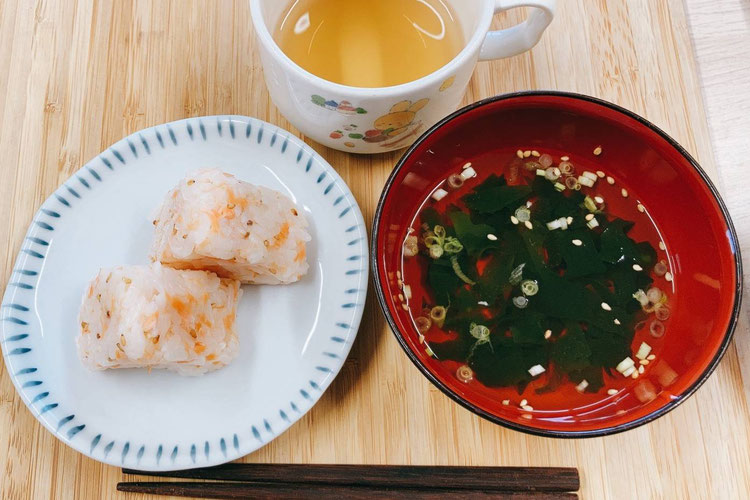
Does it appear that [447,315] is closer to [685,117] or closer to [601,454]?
[601,454]

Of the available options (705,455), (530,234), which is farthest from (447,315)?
(705,455)

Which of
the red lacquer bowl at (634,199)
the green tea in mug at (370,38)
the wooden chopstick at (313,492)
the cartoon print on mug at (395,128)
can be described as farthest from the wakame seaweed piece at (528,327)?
the green tea in mug at (370,38)

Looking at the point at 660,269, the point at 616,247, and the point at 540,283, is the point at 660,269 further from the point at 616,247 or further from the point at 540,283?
the point at 540,283

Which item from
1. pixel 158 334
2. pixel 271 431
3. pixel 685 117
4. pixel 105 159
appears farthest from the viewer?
pixel 685 117

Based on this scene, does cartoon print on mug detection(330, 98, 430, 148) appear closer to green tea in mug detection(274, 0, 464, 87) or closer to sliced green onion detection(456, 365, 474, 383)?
green tea in mug detection(274, 0, 464, 87)

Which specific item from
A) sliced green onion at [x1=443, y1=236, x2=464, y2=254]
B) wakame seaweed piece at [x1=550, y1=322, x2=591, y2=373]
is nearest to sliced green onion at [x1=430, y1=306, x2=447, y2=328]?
sliced green onion at [x1=443, y1=236, x2=464, y2=254]

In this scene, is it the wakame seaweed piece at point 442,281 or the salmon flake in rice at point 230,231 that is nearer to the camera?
the salmon flake in rice at point 230,231

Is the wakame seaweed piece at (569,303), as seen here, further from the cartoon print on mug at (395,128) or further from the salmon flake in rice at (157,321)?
the salmon flake in rice at (157,321)
